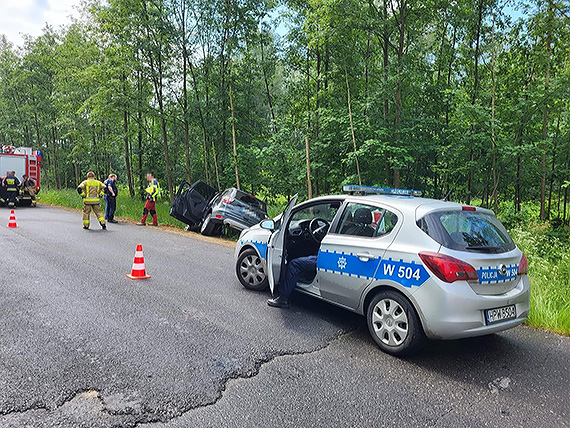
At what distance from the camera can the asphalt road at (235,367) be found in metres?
2.77

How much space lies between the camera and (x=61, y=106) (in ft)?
78.1

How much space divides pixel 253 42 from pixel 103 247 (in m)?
13.0

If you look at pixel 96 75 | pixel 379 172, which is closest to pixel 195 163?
pixel 96 75

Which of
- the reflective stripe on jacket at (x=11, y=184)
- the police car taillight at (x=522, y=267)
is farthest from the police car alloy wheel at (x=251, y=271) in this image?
the reflective stripe on jacket at (x=11, y=184)

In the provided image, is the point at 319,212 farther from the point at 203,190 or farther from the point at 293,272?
the point at 203,190

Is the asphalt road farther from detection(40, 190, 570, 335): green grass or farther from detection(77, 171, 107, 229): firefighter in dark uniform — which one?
detection(77, 171, 107, 229): firefighter in dark uniform

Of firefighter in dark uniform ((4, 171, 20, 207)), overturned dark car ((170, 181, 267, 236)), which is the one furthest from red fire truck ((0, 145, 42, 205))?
overturned dark car ((170, 181, 267, 236))

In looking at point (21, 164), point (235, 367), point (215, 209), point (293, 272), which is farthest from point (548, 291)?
point (21, 164)

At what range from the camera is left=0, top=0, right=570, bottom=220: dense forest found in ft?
39.4

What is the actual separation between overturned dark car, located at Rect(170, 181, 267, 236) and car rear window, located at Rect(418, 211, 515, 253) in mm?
7689

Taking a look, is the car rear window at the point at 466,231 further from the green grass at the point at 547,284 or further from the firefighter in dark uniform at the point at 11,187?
the firefighter in dark uniform at the point at 11,187

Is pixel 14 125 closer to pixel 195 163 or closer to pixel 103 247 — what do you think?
pixel 195 163

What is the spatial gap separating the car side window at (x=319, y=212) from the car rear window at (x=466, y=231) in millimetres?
1344

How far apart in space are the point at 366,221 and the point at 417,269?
913 mm
